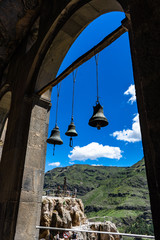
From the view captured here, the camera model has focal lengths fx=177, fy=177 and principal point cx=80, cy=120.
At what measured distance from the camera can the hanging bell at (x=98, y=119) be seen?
3.33 meters

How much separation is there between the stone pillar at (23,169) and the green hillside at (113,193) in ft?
147

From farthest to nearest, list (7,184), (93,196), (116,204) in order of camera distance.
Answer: (93,196) → (116,204) → (7,184)

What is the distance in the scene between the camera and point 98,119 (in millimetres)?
3311

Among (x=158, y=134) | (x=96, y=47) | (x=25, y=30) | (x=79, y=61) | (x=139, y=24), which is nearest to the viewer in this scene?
(x=158, y=134)

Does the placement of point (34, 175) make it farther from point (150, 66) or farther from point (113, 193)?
point (113, 193)

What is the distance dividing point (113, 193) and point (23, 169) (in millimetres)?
79444

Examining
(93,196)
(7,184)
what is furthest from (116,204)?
(7,184)

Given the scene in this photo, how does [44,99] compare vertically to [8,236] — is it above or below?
above

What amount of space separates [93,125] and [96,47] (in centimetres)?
140

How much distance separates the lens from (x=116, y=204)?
224 ft

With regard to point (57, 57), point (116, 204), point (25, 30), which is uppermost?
point (25, 30)

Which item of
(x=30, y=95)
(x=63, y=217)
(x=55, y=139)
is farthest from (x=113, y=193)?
(x=30, y=95)

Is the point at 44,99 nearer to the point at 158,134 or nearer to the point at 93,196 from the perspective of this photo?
the point at 158,134

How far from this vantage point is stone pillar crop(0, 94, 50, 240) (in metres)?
3.06
